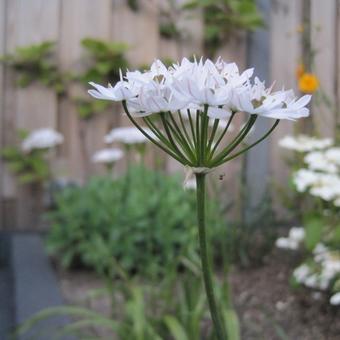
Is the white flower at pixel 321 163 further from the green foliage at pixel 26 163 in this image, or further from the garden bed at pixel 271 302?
the green foliage at pixel 26 163

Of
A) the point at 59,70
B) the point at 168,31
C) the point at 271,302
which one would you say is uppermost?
the point at 168,31

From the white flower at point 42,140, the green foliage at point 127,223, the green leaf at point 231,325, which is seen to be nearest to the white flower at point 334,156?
the green foliage at point 127,223

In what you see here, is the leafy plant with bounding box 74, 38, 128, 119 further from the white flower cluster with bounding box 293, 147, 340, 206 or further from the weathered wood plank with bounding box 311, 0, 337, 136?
the white flower cluster with bounding box 293, 147, 340, 206

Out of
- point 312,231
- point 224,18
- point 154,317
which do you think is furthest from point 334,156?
point 224,18

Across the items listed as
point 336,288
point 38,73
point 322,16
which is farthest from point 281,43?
point 336,288

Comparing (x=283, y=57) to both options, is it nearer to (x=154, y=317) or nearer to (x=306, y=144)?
(x=306, y=144)
